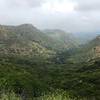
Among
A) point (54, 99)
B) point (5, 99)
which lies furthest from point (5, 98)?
point (54, 99)

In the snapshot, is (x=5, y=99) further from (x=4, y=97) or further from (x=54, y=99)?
(x=54, y=99)

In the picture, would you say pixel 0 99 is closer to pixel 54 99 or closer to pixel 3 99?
pixel 3 99

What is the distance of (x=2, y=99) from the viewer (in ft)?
633

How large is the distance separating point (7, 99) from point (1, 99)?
425cm

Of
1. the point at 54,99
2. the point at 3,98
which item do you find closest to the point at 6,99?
the point at 3,98

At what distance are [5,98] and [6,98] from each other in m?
0.66

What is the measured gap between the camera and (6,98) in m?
199

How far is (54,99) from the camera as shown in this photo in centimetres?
19838

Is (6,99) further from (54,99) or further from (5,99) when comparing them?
(54,99)

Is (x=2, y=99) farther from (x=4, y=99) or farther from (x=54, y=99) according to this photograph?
(x=54, y=99)

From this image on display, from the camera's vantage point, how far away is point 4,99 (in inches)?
7815

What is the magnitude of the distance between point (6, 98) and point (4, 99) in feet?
4.76

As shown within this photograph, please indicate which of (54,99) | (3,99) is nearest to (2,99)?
(3,99)

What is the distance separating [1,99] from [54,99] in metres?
34.7
